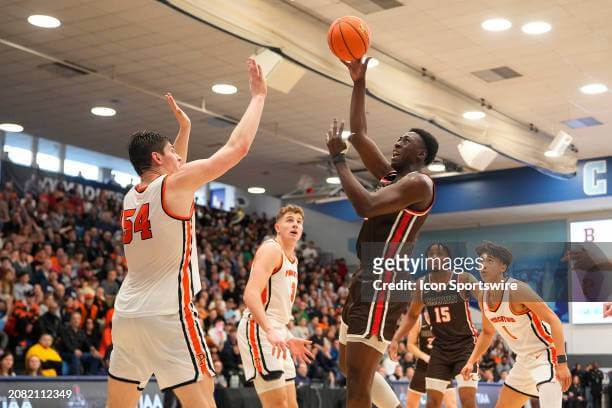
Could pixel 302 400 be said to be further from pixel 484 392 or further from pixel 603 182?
pixel 603 182

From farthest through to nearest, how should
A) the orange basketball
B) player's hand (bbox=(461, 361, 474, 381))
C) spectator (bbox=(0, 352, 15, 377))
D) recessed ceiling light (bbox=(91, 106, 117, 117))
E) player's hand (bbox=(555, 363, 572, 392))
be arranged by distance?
recessed ceiling light (bbox=(91, 106, 117, 117)) → spectator (bbox=(0, 352, 15, 377)) → player's hand (bbox=(461, 361, 474, 381)) → player's hand (bbox=(555, 363, 572, 392)) → the orange basketball

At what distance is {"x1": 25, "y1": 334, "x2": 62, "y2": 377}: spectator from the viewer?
1227 cm

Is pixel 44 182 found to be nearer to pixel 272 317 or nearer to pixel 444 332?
pixel 444 332

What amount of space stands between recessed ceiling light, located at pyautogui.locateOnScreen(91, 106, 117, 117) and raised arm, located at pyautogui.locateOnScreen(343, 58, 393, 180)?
1229cm

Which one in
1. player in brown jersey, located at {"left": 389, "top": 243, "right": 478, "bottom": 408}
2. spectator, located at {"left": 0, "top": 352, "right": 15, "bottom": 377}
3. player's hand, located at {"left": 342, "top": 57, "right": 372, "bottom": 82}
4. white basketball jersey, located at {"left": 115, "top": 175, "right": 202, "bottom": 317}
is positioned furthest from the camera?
spectator, located at {"left": 0, "top": 352, "right": 15, "bottom": 377}

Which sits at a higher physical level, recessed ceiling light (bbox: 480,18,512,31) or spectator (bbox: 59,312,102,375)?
recessed ceiling light (bbox: 480,18,512,31)

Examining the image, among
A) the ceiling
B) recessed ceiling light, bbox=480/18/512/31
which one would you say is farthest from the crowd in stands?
recessed ceiling light, bbox=480/18/512/31

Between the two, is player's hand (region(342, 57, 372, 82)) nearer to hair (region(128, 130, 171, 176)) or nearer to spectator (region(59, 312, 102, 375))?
hair (region(128, 130, 171, 176))

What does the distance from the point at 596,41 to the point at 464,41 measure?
1978 mm

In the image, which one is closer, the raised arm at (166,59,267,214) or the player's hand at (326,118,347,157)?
the raised arm at (166,59,267,214)

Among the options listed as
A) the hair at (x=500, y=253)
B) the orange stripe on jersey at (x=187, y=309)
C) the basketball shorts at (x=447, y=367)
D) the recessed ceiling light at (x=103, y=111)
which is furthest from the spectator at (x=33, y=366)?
the orange stripe on jersey at (x=187, y=309)

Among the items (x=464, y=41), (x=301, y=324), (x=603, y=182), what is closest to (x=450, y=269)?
(x=464, y=41)

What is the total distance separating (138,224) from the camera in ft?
16.2

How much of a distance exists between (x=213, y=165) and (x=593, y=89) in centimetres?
1265
